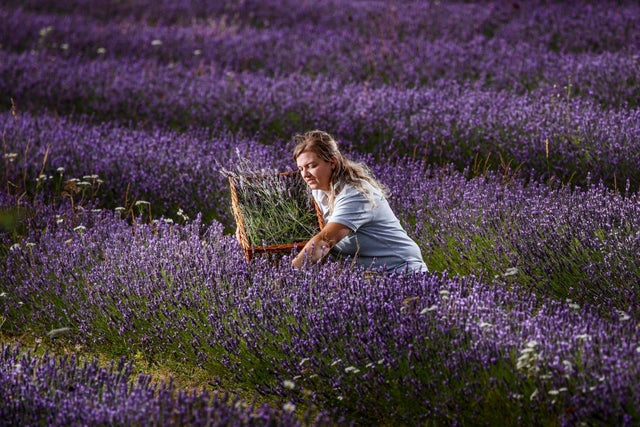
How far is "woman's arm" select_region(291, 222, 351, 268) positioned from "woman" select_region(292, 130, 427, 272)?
0.01 meters

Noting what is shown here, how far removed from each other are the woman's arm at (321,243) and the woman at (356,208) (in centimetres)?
1

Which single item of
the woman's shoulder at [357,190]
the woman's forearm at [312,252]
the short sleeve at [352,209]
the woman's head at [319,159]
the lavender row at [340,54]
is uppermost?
the woman's head at [319,159]

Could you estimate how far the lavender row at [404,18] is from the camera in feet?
26.8

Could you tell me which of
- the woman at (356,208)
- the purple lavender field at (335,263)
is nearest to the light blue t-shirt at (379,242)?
the woman at (356,208)

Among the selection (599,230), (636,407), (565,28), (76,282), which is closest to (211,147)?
(76,282)

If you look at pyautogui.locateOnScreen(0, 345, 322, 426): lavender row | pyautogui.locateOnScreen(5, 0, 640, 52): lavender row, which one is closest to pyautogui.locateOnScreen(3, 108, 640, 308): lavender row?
pyautogui.locateOnScreen(0, 345, 322, 426): lavender row

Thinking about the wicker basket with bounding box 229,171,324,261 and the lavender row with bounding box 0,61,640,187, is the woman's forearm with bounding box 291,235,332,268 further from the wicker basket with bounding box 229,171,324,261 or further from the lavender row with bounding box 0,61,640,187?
the lavender row with bounding box 0,61,640,187

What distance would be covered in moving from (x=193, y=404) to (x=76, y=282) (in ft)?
5.43

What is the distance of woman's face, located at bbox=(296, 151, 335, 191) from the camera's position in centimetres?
367

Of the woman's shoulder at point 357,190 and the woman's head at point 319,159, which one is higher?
the woman's head at point 319,159

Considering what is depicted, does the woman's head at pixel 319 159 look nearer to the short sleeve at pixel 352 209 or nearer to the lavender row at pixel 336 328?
the short sleeve at pixel 352 209

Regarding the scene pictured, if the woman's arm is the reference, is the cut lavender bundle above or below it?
below

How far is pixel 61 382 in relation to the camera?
2742 millimetres

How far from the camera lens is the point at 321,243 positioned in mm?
3494
